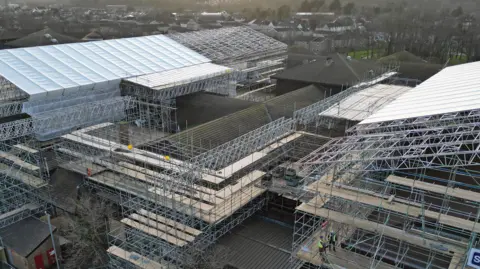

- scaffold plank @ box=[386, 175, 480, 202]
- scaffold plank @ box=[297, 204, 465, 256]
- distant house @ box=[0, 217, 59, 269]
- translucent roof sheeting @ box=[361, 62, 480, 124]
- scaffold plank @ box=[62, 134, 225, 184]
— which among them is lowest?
distant house @ box=[0, 217, 59, 269]

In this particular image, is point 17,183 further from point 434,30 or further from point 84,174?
point 434,30

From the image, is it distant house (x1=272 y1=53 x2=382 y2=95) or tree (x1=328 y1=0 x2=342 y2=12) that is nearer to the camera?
distant house (x1=272 y1=53 x2=382 y2=95)

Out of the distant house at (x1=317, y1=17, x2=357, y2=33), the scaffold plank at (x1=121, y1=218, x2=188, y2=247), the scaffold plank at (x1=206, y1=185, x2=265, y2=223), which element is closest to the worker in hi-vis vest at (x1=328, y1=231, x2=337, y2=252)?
the scaffold plank at (x1=206, y1=185, x2=265, y2=223)

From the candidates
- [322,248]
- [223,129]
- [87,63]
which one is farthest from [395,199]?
[87,63]

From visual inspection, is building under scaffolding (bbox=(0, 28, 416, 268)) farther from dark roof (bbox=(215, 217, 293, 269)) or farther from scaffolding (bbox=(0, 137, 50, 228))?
dark roof (bbox=(215, 217, 293, 269))

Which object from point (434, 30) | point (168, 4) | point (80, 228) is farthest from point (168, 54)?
point (168, 4)

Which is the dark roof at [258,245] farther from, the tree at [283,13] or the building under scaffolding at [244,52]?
the tree at [283,13]
